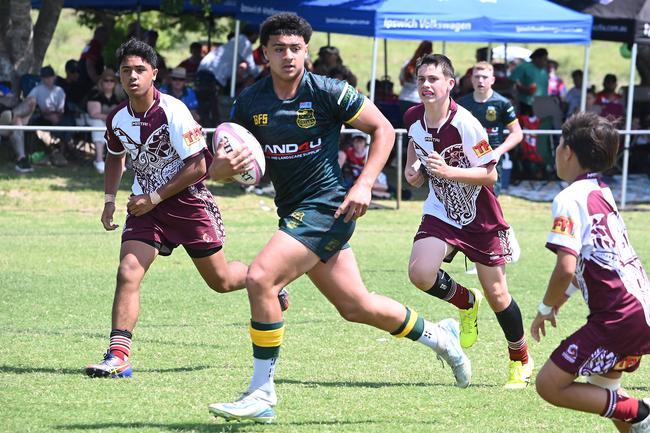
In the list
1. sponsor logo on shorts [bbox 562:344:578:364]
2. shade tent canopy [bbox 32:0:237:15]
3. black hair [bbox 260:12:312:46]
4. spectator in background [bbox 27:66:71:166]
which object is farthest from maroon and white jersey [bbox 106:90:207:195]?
shade tent canopy [bbox 32:0:237:15]

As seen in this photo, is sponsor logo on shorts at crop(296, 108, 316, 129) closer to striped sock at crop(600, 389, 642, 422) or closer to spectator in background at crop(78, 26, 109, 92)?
striped sock at crop(600, 389, 642, 422)

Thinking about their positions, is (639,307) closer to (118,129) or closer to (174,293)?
(118,129)

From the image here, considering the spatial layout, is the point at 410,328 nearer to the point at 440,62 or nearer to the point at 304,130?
the point at 304,130

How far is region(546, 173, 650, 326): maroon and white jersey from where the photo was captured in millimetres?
4965

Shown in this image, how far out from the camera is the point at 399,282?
11.2m

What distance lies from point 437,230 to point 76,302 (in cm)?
379

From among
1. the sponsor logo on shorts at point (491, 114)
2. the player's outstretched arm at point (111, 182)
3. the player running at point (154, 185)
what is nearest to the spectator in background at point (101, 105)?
the sponsor logo on shorts at point (491, 114)

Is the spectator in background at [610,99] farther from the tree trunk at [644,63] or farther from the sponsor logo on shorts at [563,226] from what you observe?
the sponsor logo on shorts at [563,226]

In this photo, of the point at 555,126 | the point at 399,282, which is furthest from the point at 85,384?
the point at 555,126

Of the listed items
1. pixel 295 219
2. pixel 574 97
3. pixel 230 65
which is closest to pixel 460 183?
pixel 295 219

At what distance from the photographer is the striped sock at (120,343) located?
689cm

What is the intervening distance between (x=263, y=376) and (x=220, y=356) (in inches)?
80.0

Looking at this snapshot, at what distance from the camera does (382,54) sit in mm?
42938

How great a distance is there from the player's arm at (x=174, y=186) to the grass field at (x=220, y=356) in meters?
1.01
